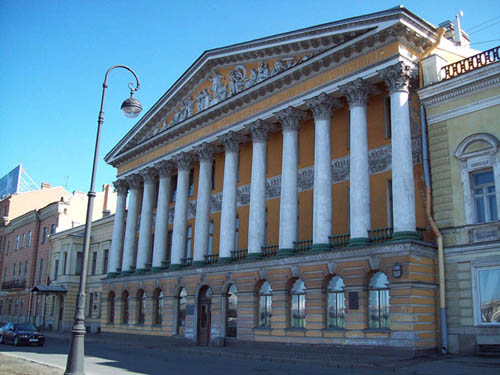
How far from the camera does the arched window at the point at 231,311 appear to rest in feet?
94.2

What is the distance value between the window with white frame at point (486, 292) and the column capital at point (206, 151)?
1759 cm

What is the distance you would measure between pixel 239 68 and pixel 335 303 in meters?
15.3

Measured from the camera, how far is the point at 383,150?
24.4 m

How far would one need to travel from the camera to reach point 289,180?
2655 centimetres

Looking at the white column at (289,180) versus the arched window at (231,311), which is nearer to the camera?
the white column at (289,180)

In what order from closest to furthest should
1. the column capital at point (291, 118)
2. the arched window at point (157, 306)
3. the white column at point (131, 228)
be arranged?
the column capital at point (291, 118), the arched window at point (157, 306), the white column at point (131, 228)

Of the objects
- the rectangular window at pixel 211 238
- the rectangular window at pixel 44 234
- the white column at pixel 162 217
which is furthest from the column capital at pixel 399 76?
the rectangular window at pixel 44 234

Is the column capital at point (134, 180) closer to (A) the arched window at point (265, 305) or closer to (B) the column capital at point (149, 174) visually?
(B) the column capital at point (149, 174)

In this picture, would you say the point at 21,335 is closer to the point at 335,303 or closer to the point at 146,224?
the point at 146,224

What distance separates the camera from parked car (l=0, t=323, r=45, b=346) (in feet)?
95.2

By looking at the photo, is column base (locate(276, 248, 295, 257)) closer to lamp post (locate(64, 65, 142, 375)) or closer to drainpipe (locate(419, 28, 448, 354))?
drainpipe (locate(419, 28, 448, 354))

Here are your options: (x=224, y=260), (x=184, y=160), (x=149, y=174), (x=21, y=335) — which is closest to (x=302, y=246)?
(x=224, y=260)

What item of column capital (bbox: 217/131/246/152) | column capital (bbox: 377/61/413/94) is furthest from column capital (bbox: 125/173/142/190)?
column capital (bbox: 377/61/413/94)

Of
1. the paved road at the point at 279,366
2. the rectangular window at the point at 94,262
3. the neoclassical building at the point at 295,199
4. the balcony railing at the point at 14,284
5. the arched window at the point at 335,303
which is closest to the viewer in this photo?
the paved road at the point at 279,366
